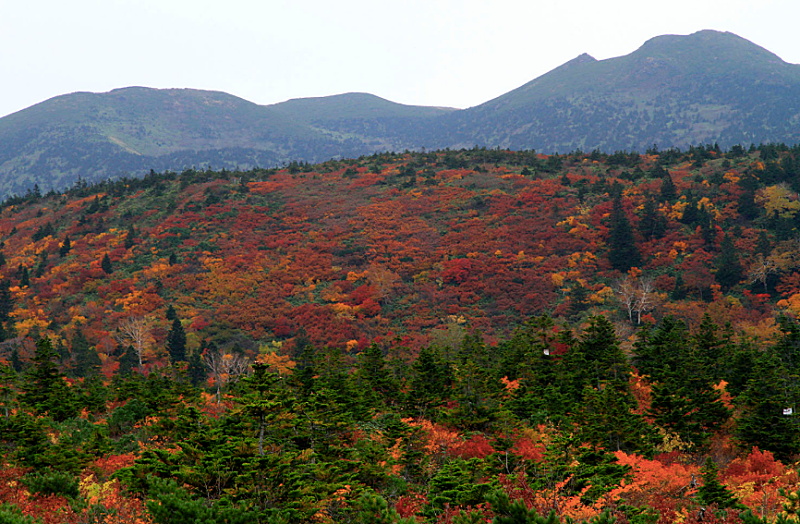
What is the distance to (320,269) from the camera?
5831 centimetres

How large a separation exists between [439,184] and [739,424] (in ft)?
203

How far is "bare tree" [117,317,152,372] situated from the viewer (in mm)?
42875

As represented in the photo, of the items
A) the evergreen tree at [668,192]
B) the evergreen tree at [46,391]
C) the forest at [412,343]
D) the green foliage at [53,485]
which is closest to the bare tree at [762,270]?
the forest at [412,343]

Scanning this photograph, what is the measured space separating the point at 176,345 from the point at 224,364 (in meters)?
6.78

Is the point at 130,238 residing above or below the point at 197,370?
above

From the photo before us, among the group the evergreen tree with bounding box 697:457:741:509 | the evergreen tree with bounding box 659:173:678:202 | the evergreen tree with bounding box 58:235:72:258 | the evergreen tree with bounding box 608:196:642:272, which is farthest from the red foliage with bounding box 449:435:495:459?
the evergreen tree with bounding box 58:235:72:258

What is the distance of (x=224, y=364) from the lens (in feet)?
127

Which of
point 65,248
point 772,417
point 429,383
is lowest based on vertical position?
point 429,383

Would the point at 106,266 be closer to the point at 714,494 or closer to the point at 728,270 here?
the point at 714,494

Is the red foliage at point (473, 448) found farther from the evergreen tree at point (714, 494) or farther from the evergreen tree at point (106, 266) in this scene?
the evergreen tree at point (106, 266)

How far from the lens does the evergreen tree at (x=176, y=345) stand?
42.8 m

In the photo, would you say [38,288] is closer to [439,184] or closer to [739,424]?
[439,184]

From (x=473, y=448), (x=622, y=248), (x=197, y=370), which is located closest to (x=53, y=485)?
(x=473, y=448)

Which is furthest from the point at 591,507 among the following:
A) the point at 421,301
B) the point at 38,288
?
the point at 38,288
